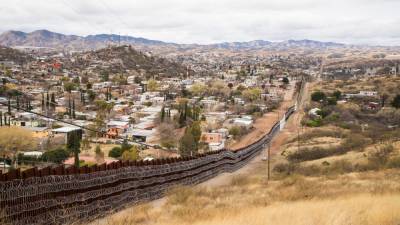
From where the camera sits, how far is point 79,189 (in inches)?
321

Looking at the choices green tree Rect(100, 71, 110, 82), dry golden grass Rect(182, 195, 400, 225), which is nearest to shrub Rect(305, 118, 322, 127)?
dry golden grass Rect(182, 195, 400, 225)

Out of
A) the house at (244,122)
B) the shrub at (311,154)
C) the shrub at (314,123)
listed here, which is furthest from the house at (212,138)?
the shrub at (311,154)

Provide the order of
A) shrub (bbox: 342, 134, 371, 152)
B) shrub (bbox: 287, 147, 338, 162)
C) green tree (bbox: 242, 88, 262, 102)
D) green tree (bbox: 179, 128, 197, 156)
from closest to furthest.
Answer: shrub (bbox: 287, 147, 338, 162) → shrub (bbox: 342, 134, 371, 152) → green tree (bbox: 179, 128, 197, 156) → green tree (bbox: 242, 88, 262, 102)

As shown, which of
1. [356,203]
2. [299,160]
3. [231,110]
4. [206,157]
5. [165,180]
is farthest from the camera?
[231,110]

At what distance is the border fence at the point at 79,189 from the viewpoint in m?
6.41

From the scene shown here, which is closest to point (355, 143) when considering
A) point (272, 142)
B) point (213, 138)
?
point (272, 142)

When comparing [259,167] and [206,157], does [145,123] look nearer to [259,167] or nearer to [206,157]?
[259,167]

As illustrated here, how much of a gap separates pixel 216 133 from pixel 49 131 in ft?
63.9

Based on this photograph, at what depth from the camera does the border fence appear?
641 cm

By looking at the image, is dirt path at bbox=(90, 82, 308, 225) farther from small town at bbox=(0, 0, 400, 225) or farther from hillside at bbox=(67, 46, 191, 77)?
hillside at bbox=(67, 46, 191, 77)

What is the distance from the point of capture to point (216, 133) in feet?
170

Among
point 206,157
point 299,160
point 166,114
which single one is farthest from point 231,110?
point 206,157

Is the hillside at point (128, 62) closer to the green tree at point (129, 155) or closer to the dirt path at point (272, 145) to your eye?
the dirt path at point (272, 145)

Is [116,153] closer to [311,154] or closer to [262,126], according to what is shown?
[311,154]
